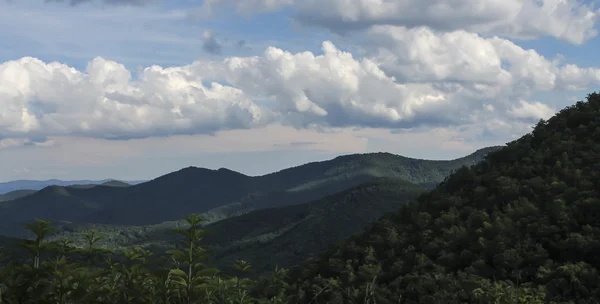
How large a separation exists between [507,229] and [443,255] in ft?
17.8

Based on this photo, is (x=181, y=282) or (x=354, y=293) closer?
(x=181, y=282)

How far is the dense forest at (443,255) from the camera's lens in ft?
22.0

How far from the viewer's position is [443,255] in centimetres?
4603

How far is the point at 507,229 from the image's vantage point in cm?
4428

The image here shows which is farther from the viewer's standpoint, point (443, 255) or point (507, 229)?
point (443, 255)

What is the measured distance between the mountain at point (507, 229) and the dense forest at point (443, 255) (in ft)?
0.40

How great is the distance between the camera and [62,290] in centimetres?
650

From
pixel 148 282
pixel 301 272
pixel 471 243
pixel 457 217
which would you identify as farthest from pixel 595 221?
pixel 148 282

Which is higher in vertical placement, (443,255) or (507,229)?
(507,229)

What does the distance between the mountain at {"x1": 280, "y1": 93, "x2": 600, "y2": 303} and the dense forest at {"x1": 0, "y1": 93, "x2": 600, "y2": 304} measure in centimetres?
12

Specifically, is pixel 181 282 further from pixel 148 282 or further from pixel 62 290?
pixel 62 290

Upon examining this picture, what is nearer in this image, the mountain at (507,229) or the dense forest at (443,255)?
the dense forest at (443,255)

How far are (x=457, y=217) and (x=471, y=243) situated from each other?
348 inches

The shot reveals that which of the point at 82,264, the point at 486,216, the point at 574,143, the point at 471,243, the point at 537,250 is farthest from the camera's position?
the point at 574,143
